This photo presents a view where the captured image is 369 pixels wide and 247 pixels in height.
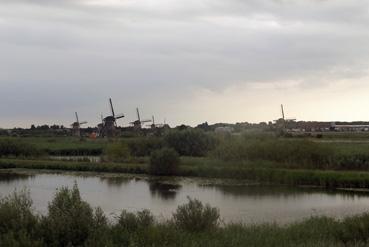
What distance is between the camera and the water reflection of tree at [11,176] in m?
37.6

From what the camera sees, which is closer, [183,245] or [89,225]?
[183,245]

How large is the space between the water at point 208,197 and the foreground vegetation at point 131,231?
224 inches

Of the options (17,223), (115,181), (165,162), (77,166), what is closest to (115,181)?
(115,181)

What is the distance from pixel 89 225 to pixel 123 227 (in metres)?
0.96

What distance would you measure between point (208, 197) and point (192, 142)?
28149 millimetres

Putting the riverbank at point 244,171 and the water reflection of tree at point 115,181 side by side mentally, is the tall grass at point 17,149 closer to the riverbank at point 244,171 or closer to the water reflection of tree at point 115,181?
the riverbank at point 244,171

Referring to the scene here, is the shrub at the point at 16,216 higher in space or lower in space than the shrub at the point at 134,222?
higher

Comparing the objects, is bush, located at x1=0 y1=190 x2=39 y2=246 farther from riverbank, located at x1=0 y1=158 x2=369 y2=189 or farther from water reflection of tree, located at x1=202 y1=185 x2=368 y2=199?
riverbank, located at x1=0 y1=158 x2=369 y2=189

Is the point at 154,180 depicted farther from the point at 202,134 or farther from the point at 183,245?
the point at 183,245

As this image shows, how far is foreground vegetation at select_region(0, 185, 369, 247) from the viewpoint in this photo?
8852mm

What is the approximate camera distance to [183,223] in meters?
12.0

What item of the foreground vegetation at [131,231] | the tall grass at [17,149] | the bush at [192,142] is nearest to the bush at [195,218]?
the foreground vegetation at [131,231]

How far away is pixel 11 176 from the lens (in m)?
41.0

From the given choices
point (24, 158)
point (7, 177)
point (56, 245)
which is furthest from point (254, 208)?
point (24, 158)
